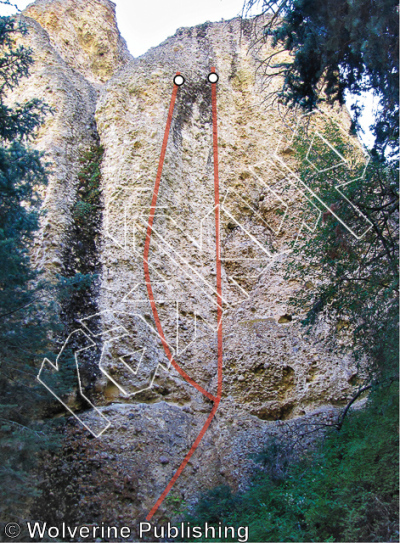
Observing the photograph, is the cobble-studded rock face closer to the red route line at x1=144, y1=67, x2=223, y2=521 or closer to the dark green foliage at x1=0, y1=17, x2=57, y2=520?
the red route line at x1=144, y1=67, x2=223, y2=521

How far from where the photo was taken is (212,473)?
23.5 feet

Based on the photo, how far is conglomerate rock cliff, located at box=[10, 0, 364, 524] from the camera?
689cm

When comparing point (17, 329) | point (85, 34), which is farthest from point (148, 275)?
point (85, 34)

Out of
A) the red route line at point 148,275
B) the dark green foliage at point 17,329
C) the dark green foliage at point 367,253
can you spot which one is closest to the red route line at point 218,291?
the red route line at point 148,275

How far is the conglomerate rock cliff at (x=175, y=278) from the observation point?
6.89m

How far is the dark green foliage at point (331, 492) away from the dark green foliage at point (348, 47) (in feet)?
11.3

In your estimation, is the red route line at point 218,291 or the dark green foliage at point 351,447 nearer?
the dark green foliage at point 351,447

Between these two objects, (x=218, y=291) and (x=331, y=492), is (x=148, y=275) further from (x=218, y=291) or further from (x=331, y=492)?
(x=331, y=492)

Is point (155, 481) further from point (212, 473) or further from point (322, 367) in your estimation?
point (322, 367)

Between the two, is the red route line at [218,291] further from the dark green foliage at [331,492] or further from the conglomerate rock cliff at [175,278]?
the dark green foliage at [331,492]

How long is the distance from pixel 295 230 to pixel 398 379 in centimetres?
627

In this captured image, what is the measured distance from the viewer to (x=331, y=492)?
5.57 metres

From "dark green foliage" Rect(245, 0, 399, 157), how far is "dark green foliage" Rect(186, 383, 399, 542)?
3.44 metres

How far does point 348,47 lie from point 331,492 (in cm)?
560
